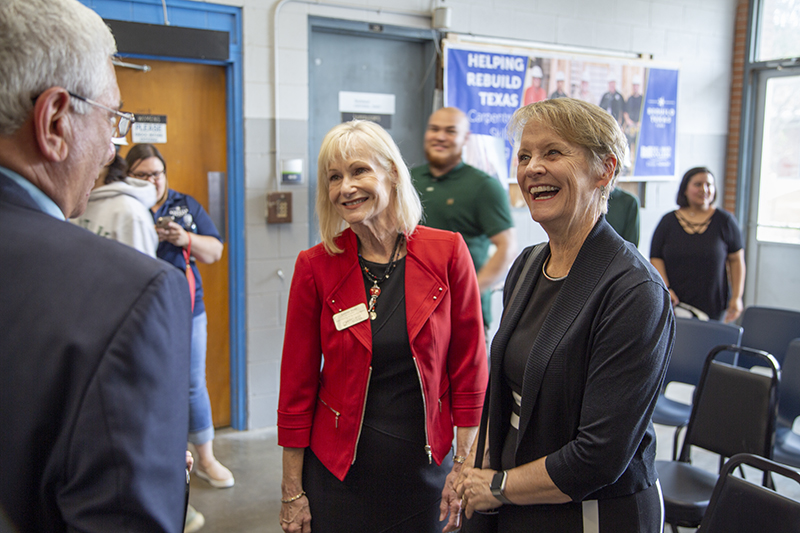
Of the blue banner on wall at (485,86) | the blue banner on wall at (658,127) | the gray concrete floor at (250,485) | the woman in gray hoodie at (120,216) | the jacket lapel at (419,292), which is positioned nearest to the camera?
the jacket lapel at (419,292)

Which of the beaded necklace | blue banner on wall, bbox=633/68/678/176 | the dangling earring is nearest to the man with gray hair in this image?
the dangling earring

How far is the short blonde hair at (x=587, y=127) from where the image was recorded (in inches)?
50.3

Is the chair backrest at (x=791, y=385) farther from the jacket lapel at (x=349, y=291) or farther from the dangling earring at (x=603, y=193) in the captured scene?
the jacket lapel at (x=349, y=291)

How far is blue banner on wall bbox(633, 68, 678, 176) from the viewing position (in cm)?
529

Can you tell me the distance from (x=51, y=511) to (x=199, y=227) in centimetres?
247

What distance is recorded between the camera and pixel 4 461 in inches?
25.4

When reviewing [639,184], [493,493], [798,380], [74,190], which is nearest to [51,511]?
[74,190]

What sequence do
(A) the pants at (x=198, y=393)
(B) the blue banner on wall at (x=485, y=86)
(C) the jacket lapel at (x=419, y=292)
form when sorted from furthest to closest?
1. (B) the blue banner on wall at (x=485, y=86)
2. (A) the pants at (x=198, y=393)
3. (C) the jacket lapel at (x=419, y=292)

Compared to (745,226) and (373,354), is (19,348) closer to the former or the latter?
(373,354)

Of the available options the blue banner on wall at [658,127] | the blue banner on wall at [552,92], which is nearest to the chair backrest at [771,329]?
the blue banner on wall at [552,92]

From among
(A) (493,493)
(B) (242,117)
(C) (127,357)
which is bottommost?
(A) (493,493)

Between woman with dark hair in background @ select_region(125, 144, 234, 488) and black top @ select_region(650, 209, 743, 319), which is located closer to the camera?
woman with dark hair in background @ select_region(125, 144, 234, 488)

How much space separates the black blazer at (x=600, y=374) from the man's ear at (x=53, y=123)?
36.3 inches

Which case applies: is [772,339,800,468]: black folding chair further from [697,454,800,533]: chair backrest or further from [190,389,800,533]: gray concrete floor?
[697,454,800,533]: chair backrest
